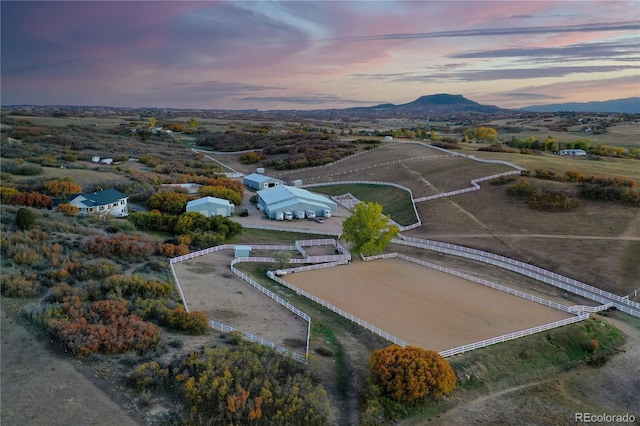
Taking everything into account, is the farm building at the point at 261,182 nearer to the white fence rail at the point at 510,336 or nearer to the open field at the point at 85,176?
the open field at the point at 85,176

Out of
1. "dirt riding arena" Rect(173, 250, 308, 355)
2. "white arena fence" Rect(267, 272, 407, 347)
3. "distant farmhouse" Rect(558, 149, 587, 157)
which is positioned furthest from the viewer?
"distant farmhouse" Rect(558, 149, 587, 157)

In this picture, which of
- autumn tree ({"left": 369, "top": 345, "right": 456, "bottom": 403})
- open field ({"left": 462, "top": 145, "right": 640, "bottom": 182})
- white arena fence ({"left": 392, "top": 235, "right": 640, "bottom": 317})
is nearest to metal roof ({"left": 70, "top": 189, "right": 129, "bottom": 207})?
white arena fence ({"left": 392, "top": 235, "right": 640, "bottom": 317})

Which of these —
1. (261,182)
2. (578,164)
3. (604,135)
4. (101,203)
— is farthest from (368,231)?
(604,135)

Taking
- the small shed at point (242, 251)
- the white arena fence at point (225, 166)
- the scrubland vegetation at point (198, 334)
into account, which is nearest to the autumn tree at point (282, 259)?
the small shed at point (242, 251)

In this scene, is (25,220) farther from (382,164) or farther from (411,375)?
(382,164)

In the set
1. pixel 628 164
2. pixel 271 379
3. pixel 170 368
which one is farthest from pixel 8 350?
pixel 628 164

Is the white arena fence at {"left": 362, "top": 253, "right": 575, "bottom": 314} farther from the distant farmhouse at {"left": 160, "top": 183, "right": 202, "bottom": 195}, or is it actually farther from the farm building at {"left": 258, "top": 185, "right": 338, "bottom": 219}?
the distant farmhouse at {"left": 160, "top": 183, "right": 202, "bottom": 195}
